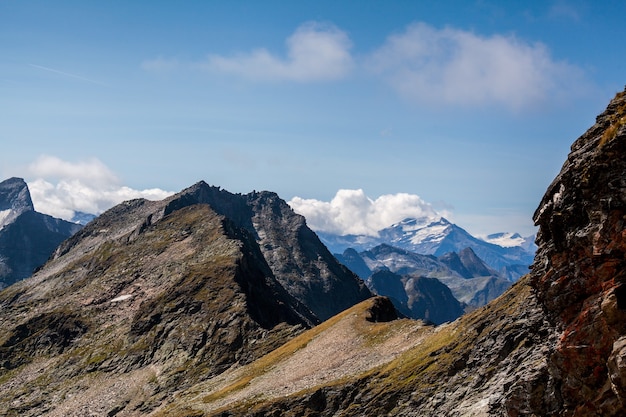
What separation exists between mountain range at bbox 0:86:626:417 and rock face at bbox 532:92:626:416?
0.09 meters

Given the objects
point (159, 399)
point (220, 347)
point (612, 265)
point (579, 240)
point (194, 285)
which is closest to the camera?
point (612, 265)

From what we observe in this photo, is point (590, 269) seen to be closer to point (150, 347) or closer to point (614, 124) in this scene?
point (614, 124)

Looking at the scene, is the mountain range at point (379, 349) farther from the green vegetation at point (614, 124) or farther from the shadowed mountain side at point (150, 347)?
the shadowed mountain side at point (150, 347)

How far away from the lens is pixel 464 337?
256 feet

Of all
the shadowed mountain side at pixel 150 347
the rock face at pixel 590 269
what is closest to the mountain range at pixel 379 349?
the rock face at pixel 590 269

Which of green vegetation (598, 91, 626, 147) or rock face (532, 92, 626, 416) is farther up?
green vegetation (598, 91, 626, 147)

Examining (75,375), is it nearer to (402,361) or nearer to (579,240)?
(402,361)

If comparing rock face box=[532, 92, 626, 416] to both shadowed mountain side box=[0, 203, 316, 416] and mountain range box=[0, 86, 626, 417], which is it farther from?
shadowed mountain side box=[0, 203, 316, 416]

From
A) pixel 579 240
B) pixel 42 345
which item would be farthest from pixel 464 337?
pixel 42 345

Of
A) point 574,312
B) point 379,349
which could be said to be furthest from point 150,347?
point 574,312

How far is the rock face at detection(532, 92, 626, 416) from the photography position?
35.5 meters

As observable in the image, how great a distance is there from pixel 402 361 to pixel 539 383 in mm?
45347

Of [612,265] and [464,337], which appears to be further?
[464,337]

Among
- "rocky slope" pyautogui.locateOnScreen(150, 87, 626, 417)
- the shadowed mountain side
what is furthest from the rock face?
the shadowed mountain side
